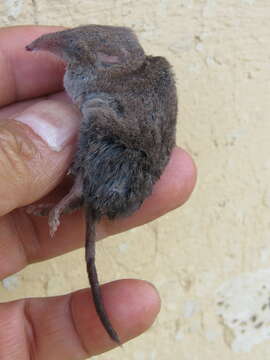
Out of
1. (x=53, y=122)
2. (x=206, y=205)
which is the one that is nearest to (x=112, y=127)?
(x=53, y=122)

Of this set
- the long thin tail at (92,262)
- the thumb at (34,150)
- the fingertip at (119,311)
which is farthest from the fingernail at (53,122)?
the fingertip at (119,311)

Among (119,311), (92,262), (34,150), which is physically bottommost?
(119,311)

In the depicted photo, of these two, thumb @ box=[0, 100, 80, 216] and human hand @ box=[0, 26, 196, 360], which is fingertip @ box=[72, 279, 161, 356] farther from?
thumb @ box=[0, 100, 80, 216]

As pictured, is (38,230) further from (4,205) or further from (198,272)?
(198,272)

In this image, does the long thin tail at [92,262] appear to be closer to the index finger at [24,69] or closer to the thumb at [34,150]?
the thumb at [34,150]

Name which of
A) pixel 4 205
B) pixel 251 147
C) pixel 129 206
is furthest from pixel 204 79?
pixel 4 205

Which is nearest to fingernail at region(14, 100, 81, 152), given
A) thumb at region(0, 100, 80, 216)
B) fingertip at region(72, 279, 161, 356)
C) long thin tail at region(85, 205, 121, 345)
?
thumb at region(0, 100, 80, 216)

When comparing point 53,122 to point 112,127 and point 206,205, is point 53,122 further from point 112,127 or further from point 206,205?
point 206,205
